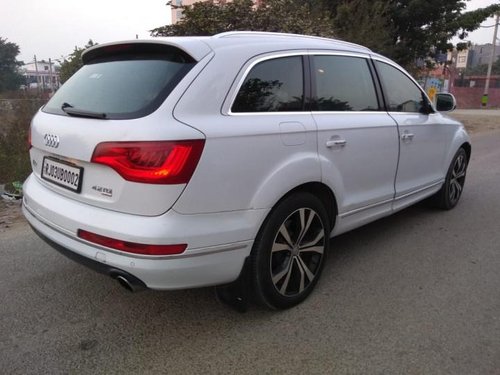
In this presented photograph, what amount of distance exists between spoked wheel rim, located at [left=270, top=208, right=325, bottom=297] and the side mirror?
8.94 feet

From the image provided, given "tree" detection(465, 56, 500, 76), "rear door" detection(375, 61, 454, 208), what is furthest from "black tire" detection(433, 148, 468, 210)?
"tree" detection(465, 56, 500, 76)

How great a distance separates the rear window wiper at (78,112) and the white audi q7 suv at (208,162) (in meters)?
0.01

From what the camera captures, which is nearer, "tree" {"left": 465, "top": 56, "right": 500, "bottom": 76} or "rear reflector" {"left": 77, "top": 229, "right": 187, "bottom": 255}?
"rear reflector" {"left": 77, "top": 229, "right": 187, "bottom": 255}

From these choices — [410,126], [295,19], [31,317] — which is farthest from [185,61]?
[295,19]

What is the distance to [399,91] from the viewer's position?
418 centimetres

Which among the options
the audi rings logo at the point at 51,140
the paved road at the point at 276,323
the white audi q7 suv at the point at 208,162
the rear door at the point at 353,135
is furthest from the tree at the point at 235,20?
the audi rings logo at the point at 51,140

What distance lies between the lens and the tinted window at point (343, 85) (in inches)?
129

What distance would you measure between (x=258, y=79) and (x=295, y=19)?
860 cm

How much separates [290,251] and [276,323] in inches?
18.2

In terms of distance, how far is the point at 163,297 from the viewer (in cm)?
326

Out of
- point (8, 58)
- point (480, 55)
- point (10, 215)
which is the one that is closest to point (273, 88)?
point (10, 215)

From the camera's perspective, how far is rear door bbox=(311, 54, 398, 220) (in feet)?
10.5

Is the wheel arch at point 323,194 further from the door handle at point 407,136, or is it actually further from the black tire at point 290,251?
the door handle at point 407,136

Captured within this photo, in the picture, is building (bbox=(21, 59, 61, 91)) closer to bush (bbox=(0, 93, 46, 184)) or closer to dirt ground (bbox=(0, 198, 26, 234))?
bush (bbox=(0, 93, 46, 184))
